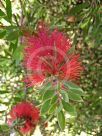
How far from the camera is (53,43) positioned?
5.05 feet

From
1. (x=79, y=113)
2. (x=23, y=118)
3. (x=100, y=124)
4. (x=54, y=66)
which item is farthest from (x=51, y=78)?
(x=79, y=113)

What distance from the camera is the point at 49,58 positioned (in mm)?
1521

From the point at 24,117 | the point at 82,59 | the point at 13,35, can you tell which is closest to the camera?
the point at 13,35

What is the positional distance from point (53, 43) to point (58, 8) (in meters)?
1.98

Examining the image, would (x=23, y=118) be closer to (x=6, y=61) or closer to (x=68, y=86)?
(x=68, y=86)

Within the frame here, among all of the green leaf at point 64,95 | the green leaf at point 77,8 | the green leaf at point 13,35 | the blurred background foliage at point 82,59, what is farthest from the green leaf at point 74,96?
the green leaf at point 77,8

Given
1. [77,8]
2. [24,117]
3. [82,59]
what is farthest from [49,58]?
[82,59]

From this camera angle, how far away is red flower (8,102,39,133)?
1.97 metres

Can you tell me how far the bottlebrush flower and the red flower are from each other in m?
0.38

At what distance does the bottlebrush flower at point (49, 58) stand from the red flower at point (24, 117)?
0.38 meters

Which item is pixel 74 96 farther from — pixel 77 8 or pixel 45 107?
pixel 77 8

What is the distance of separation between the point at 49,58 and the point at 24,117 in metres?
0.56

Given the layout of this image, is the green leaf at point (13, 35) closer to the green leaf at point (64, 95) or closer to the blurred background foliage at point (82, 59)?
the green leaf at point (64, 95)

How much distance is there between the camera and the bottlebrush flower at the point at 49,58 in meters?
1.51
